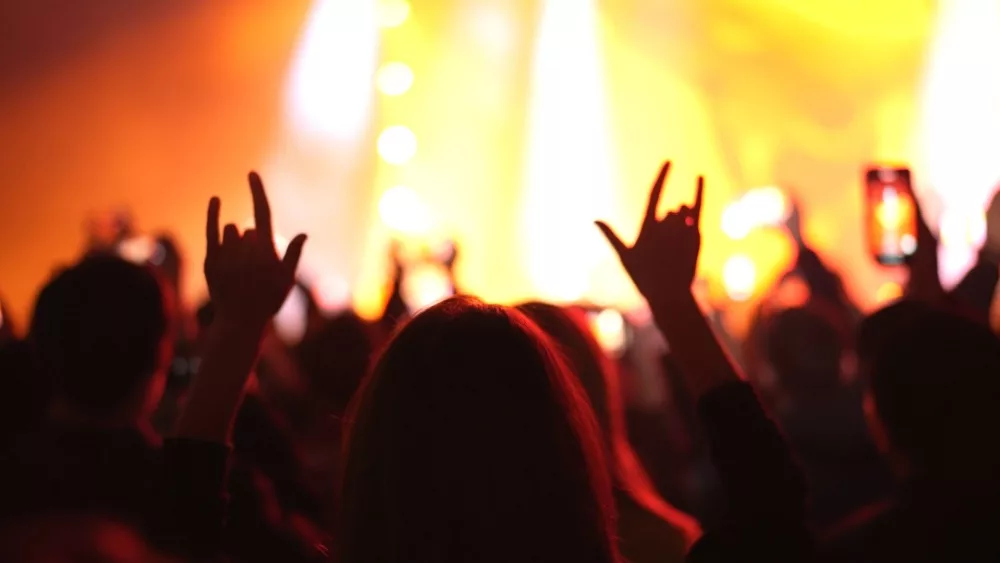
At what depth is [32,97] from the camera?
21.6ft

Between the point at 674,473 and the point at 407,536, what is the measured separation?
7.12 ft

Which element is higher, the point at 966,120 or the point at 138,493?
the point at 966,120

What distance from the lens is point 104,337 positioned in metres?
1.63

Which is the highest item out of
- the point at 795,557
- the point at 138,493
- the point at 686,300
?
the point at 686,300

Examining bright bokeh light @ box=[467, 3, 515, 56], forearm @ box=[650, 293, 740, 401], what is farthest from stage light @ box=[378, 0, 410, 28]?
forearm @ box=[650, 293, 740, 401]

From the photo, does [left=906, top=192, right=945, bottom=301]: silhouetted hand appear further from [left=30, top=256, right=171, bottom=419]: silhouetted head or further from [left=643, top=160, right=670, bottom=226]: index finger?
[left=30, top=256, right=171, bottom=419]: silhouetted head

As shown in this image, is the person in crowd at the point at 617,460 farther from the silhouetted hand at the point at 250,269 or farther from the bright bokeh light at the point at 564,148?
the bright bokeh light at the point at 564,148

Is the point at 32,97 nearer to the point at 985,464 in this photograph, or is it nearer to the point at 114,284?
the point at 114,284

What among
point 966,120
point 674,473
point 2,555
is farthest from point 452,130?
point 2,555

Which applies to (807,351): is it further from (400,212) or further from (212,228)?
(400,212)

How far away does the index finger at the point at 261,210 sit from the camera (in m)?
1.60

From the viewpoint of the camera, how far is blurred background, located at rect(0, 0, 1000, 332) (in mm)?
6820

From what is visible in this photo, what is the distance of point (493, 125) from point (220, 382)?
710 cm

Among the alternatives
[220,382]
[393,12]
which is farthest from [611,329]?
[220,382]
